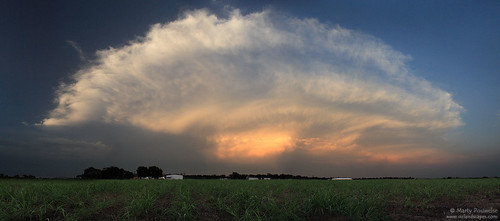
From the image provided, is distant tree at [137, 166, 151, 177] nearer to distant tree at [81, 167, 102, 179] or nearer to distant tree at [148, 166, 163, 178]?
distant tree at [148, 166, 163, 178]

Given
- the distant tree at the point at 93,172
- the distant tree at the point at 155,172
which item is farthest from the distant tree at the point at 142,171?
the distant tree at the point at 93,172

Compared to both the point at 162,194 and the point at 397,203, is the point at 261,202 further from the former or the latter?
the point at 397,203

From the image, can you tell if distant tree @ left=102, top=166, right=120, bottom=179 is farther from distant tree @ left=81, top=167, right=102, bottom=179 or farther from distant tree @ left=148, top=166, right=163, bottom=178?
distant tree @ left=148, top=166, right=163, bottom=178

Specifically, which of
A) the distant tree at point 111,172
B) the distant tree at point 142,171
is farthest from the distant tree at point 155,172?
the distant tree at point 111,172

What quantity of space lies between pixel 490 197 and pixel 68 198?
17.0m

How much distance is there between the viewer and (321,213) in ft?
31.6

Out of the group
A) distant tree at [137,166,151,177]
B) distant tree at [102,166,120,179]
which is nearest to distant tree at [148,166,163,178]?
distant tree at [137,166,151,177]

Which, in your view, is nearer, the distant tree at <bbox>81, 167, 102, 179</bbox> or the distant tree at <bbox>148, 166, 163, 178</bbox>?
the distant tree at <bbox>81, 167, 102, 179</bbox>

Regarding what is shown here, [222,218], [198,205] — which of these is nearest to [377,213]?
[222,218]

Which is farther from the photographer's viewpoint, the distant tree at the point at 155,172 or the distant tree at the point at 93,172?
the distant tree at the point at 155,172

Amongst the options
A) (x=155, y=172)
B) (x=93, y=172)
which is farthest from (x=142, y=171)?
(x=93, y=172)

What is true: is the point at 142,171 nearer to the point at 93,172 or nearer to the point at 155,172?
the point at 155,172

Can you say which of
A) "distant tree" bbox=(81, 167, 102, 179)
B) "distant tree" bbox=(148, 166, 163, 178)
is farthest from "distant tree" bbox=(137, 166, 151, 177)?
"distant tree" bbox=(81, 167, 102, 179)

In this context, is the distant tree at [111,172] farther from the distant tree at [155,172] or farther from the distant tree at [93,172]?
the distant tree at [155,172]
